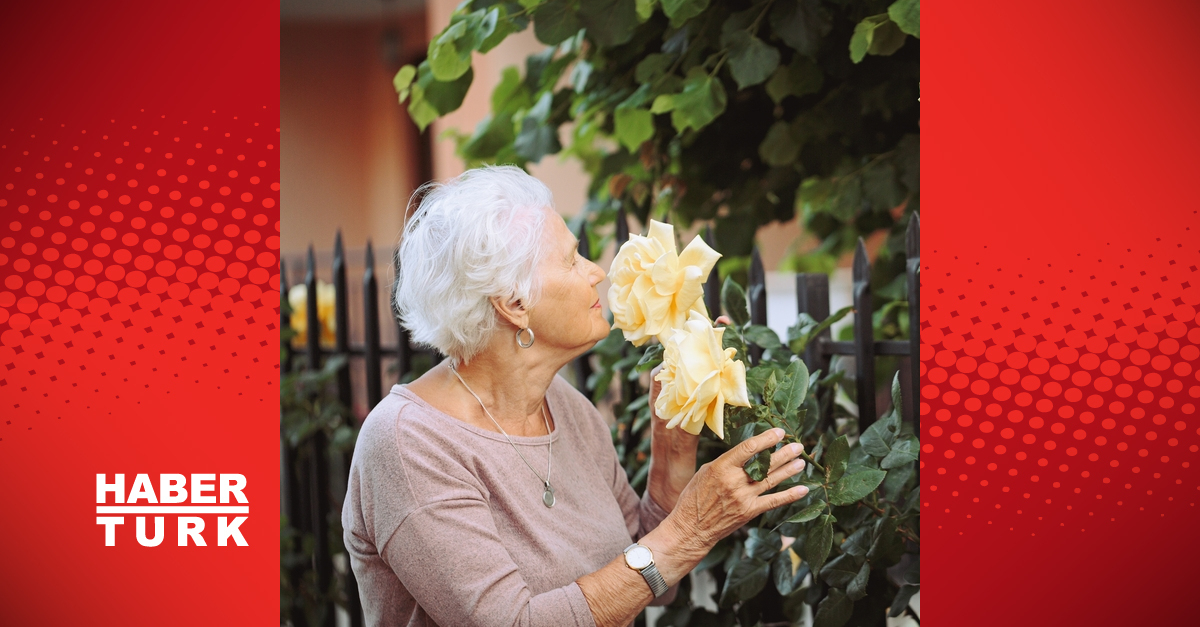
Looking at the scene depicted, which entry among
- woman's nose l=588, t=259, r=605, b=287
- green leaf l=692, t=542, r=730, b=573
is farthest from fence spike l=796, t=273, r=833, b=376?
woman's nose l=588, t=259, r=605, b=287

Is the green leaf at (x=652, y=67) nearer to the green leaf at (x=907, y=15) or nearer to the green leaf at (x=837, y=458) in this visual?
the green leaf at (x=907, y=15)

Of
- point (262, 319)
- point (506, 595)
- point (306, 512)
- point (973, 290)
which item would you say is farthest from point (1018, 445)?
point (306, 512)

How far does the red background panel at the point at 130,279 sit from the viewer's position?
165cm

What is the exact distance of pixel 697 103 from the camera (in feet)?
7.55

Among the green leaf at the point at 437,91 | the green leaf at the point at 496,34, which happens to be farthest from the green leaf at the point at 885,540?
the green leaf at the point at 437,91

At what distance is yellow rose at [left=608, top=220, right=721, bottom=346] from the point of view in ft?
5.25

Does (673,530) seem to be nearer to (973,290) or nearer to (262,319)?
(973,290)

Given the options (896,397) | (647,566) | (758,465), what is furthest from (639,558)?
(896,397)

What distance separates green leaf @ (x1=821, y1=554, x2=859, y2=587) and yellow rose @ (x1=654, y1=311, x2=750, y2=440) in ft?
1.81

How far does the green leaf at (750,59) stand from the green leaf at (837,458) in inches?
38.9

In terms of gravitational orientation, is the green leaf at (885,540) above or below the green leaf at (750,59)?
below

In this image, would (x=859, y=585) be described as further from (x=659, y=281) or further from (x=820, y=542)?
(x=659, y=281)

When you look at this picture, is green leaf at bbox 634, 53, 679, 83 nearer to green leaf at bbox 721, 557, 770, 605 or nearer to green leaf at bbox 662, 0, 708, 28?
green leaf at bbox 662, 0, 708, 28

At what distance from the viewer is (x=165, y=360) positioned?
1.68 meters
